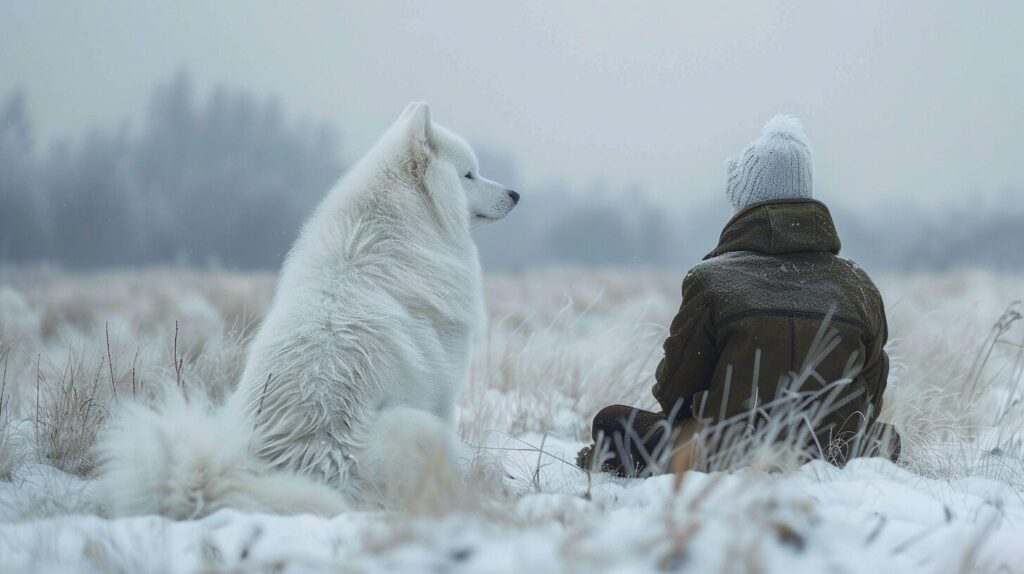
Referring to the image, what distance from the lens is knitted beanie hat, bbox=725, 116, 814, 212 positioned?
3.06 meters

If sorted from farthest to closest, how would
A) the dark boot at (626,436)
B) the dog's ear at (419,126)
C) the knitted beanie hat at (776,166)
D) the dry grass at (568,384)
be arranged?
the dry grass at (568,384) → the dog's ear at (419,126) → the dark boot at (626,436) → the knitted beanie hat at (776,166)

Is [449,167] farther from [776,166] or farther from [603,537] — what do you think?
[603,537]

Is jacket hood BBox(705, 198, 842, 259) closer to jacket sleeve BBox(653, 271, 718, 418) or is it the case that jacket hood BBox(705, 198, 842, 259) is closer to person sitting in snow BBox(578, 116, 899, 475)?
person sitting in snow BBox(578, 116, 899, 475)

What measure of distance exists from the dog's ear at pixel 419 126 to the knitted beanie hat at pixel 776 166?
1.28 metres

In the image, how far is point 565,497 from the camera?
228 cm

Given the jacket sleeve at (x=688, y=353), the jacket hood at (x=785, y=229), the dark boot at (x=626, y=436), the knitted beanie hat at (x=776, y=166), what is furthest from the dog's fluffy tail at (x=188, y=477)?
the knitted beanie hat at (x=776, y=166)

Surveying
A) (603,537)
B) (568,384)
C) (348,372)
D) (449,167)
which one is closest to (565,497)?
(603,537)

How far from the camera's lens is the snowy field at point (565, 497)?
1.70 metres

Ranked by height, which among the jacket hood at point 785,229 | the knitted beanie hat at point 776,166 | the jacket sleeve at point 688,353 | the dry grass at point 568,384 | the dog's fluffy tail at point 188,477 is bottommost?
the dry grass at point 568,384

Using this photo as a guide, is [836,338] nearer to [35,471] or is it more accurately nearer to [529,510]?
[529,510]

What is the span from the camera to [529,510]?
207 centimetres

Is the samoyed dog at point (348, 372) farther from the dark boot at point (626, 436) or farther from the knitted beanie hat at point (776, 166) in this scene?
the knitted beanie hat at point (776, 166)

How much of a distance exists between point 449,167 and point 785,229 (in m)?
1.41

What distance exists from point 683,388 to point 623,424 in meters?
0.28
